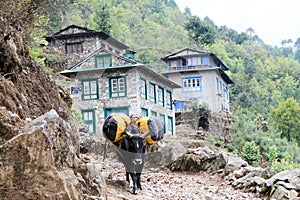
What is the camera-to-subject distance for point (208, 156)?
62.3 ft

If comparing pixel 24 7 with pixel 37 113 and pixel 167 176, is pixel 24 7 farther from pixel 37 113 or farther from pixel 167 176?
pixel 167 176

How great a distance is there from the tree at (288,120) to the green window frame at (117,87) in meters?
26.9

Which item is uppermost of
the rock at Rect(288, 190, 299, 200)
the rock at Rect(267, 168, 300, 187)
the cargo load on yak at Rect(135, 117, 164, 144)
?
the cargo load on yak at Rect(135, 117, 164, 144)

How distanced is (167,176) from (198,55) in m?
28.2

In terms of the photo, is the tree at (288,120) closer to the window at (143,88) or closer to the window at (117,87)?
the window at (143,88)

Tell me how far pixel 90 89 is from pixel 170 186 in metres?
17.1

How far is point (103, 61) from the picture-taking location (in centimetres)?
2973

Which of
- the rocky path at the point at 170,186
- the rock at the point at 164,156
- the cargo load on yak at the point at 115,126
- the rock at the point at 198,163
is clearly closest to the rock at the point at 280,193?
the rocky path at the point at 170,186

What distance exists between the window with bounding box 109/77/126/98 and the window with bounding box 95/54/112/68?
96cm

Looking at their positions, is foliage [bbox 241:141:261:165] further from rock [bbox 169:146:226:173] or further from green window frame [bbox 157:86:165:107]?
rock [bbox 169:146:226:173]

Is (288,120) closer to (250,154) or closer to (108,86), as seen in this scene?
(250,154)

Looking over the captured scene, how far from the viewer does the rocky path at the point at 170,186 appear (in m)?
11.6

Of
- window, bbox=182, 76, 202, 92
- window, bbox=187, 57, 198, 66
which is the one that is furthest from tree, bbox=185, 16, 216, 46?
window, bbox=182, 76, 202, 92

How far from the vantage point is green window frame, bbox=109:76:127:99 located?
29.7 m
